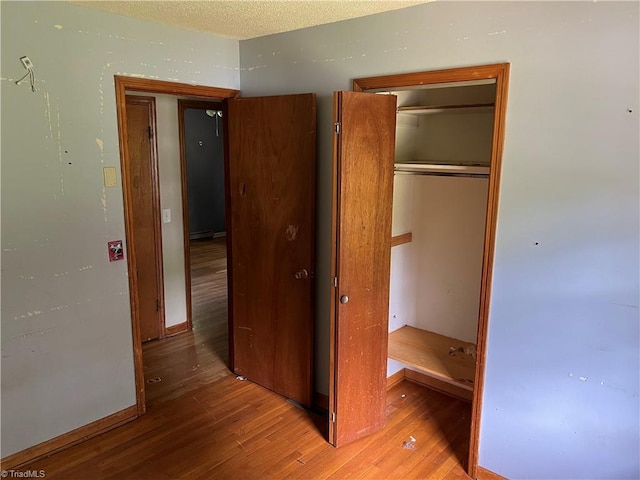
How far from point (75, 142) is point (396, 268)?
2174 mm

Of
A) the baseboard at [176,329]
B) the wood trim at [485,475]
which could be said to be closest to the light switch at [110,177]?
the baseboard at [176,329]

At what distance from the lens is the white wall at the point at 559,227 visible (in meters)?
1.80

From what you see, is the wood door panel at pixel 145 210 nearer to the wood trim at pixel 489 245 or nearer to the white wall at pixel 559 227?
the white wall at pixel 559 227

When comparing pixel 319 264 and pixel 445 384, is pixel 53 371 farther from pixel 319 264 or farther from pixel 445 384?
pixel 445 384

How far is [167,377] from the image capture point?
11.3 ft

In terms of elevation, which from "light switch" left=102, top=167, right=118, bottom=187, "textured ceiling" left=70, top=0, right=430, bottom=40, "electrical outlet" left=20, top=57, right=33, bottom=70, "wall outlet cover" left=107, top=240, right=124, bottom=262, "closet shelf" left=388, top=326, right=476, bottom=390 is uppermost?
"textured ceiling" left=70, top=0, right=430, bottom=40

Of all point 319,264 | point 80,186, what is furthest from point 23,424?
point 319,264

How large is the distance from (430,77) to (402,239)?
1278 millimetres

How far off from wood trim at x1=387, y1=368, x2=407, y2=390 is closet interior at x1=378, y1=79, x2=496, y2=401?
0.03 m

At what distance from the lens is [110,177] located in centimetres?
260

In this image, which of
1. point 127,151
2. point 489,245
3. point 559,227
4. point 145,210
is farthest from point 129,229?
point 559,227

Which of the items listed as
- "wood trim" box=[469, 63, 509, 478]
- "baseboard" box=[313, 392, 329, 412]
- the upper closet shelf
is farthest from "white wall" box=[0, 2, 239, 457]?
"wood trim" box=[469, 63, 509, 478]

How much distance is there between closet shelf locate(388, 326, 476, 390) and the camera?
2.73 meters

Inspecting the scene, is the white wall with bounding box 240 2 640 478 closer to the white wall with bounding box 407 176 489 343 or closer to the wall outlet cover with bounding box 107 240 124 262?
the white wall with bounding box 407 176 489 343
